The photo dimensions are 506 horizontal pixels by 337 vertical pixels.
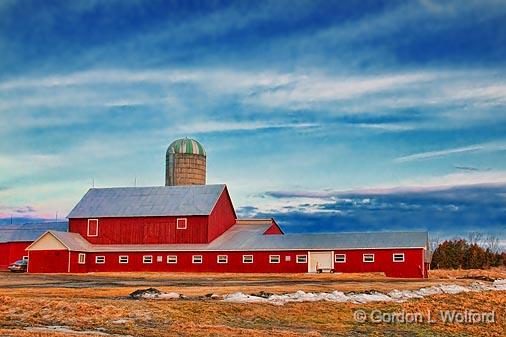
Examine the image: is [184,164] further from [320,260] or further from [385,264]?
[385,264]

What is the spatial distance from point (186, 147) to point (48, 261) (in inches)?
874

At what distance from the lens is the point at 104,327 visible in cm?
2230

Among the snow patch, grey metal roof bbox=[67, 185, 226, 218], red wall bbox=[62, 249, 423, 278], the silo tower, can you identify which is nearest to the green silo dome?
the silo tower

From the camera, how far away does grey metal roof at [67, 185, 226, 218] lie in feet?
226

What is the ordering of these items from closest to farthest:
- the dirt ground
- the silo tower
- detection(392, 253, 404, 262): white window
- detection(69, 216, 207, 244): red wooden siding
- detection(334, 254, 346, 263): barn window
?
1. the dirt ground
2. detection(392, 253, 404, 262): white window
3. detection(334, 254, 346, 263): barn window
4. detection(69, 216, 207, 244): red wooden siding
5. the silo tower

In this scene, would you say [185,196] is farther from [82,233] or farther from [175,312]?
[175,312]

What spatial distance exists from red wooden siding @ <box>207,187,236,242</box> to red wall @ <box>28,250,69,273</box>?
43.4 ft

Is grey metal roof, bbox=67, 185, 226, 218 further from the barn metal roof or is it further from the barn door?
the barn door

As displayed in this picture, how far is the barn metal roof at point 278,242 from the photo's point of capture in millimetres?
60188

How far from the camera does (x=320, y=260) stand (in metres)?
61.3

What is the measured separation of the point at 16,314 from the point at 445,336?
47.8ft

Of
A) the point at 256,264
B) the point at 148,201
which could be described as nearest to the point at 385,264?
the point at 256,264

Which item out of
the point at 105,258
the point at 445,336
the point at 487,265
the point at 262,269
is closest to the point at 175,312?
the point at 445,336

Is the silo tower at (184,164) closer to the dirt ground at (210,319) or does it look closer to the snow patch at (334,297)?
the snow patch at (334,297)
